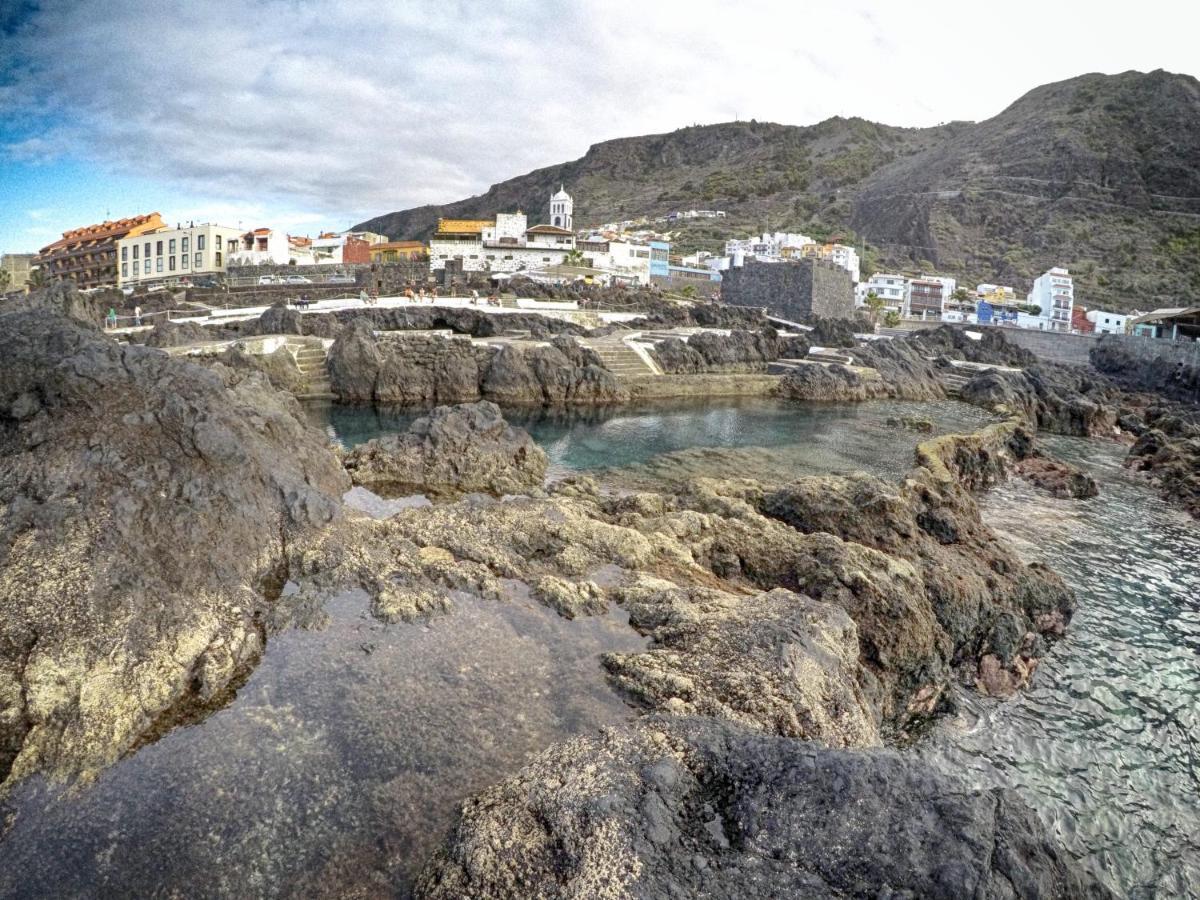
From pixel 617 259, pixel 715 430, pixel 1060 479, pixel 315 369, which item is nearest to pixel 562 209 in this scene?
pixel 617 259

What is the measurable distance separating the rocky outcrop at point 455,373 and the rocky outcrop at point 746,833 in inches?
1051

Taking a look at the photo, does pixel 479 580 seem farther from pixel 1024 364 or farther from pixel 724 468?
pixel 1024 364

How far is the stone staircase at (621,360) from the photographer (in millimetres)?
36375

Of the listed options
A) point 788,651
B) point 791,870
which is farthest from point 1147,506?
point 791,870

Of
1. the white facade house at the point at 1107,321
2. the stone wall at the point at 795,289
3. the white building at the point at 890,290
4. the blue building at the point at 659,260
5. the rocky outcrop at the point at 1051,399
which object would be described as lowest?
the rocky outcrop at the point at 1051,399

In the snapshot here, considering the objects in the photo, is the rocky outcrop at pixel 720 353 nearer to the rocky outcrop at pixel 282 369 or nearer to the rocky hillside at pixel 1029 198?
the rocky outcrop at pixel 282 369

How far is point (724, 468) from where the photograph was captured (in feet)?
Result: 60.2

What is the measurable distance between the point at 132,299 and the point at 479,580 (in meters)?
50.1

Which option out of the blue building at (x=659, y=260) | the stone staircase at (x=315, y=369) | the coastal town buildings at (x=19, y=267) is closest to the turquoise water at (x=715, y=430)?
the stone staircase at (x=315, y=369)

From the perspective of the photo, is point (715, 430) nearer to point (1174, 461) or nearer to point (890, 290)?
point (1174, 461)

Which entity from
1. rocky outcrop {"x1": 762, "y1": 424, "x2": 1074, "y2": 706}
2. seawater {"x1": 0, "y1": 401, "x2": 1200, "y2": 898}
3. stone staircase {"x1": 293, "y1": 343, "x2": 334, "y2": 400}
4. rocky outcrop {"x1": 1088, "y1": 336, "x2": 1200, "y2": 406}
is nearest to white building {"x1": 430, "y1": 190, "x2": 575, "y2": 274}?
stone staircase {"x1": 293, "y1": 343, "x2": 334, "y2": 400}

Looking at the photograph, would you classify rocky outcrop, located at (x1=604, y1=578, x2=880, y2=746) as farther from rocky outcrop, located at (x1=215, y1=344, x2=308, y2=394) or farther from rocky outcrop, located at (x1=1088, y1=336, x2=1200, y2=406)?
rocky outcrop, located at (x1=1088, y1=336, x2=1200, y2=406)

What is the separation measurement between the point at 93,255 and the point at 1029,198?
4613 inches

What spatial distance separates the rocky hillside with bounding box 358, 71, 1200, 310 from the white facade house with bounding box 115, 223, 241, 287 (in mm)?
73332
